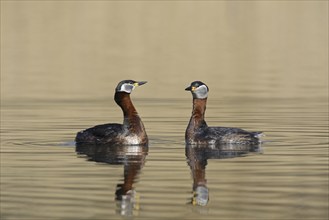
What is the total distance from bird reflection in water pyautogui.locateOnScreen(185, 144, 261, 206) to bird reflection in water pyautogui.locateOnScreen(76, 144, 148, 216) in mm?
839

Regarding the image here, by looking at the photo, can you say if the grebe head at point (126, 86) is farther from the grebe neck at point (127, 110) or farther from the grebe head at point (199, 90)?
the grebe head at point (199, 90)

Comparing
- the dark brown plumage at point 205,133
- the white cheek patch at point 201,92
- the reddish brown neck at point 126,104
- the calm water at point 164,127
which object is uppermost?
the white cheek patch at point 201,92

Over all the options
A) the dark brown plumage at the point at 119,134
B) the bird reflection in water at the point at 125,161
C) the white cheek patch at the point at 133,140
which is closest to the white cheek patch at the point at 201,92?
the dark brown plumage at the point at 119,134

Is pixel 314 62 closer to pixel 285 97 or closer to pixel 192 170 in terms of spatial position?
pixel 285 97

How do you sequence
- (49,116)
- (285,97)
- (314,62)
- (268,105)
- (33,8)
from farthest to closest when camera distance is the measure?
1. (33,8)
2. (314,62)
3. (285,97)
4. (268,105)
5. (49,116)

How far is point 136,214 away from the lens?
19516mm

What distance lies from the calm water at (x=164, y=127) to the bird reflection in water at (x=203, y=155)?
0.04 m

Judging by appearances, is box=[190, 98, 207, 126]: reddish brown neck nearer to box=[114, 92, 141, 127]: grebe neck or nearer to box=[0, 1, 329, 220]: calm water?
box=[0, 1, 329, 220]: calm water

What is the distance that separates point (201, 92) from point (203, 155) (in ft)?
9.01

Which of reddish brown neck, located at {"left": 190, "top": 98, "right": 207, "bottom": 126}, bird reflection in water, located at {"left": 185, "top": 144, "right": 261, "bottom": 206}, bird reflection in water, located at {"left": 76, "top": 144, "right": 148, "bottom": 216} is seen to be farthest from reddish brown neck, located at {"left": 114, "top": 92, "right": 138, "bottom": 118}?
bird reflection in water, located at {"left": 185, "top": 144, "right": 261, "bottom": 206}

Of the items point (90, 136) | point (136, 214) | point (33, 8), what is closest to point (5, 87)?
point (90, 136)

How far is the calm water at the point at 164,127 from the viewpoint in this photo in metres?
20.5

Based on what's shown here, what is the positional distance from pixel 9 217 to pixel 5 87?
26.6m

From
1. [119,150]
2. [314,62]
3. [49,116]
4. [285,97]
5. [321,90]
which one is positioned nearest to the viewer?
[119,150]
